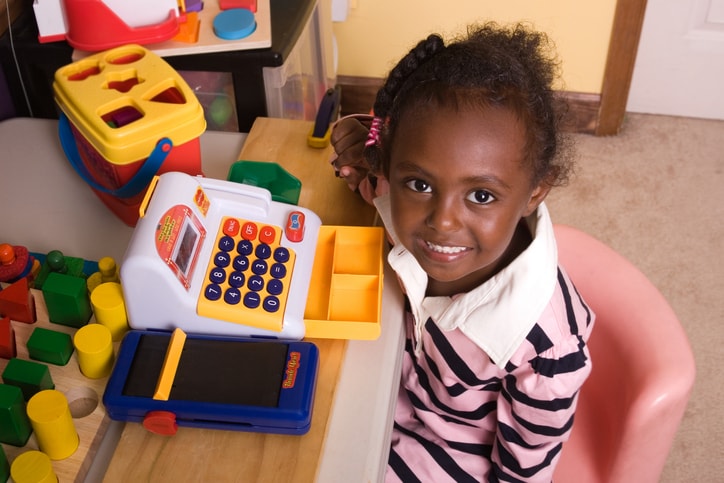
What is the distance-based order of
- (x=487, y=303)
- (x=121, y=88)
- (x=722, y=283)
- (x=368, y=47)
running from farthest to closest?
1. (x=368, y=47)
2. (x=722, y=283)
3. (x=121, y=88)
4. (x=487, y=303)

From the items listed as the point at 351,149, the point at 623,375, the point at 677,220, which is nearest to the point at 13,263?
the point at 351,149

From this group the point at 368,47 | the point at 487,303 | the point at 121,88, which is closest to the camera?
the point at 487,303

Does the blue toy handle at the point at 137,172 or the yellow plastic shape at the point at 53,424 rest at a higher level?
the blue toy handle at the point at 137,172

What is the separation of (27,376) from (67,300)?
86mm

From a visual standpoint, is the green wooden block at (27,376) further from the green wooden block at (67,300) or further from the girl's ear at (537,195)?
the girl's ear at (537,195)

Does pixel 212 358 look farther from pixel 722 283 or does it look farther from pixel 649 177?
pixel 649 177

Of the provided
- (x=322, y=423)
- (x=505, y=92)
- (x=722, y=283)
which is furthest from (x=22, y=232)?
(x=722, y=283)

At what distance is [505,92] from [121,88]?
46cm

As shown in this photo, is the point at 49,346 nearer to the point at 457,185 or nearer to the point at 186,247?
the point at 186,247

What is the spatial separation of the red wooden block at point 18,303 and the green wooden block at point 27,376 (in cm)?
7

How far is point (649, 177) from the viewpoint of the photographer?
1925 millimetres

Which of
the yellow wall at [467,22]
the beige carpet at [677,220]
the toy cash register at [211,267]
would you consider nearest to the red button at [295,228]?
the toy cash register at [211,267]

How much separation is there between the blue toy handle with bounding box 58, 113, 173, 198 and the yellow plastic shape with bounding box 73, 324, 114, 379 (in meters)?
0.19

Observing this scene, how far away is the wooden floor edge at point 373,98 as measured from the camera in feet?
6.50
